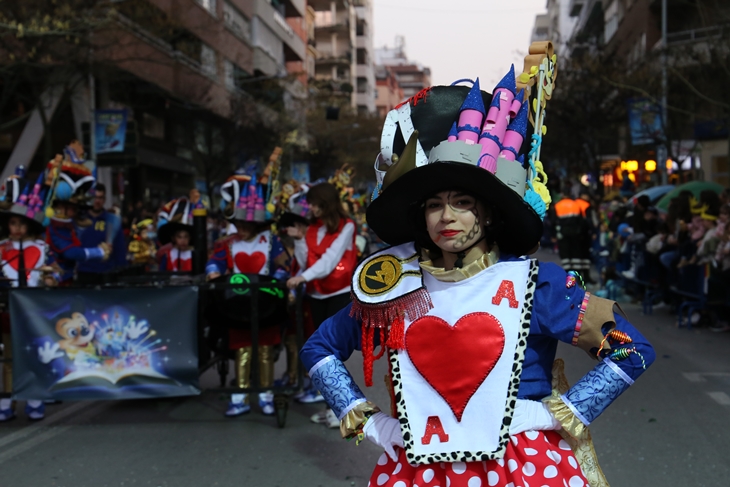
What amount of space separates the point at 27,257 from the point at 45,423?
1.35m

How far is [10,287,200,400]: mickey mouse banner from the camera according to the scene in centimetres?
626

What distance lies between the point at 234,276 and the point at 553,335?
170 inches

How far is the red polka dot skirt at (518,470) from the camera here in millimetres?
2365

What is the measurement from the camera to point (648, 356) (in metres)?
2.38

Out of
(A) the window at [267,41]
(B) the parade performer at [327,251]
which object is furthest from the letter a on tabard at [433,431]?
(A) the window at [267,41]

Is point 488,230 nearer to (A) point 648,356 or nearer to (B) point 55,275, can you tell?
(A) point 648,356

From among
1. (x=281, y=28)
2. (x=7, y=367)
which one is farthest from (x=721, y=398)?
(x=281, y=28)

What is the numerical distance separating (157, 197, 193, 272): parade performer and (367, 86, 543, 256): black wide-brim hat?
5.62 metres

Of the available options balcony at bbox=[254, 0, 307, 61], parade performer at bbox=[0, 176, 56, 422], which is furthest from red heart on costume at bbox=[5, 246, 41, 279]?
balcony at bbox=[254, 0, 307, 61]

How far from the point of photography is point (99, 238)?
862cm

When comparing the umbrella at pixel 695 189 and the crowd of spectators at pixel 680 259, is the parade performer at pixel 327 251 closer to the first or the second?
the crowd of spectators at pixel 680 259

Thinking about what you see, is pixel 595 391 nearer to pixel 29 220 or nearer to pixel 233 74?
pixel 29 220

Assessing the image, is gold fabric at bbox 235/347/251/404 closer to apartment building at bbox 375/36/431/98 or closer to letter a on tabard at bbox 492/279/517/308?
letter a on tabard at bbox 492/279/517/308

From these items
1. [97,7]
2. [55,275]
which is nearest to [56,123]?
[97,7]
